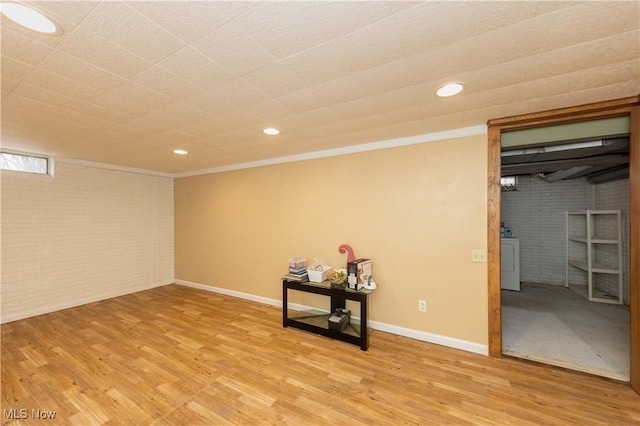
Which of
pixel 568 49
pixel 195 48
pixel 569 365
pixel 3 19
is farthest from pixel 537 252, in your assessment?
pixel 3 19

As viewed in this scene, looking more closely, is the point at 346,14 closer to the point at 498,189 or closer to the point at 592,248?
the point at 498,189

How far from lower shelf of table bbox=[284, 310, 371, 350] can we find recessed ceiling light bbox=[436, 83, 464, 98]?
2528 mm

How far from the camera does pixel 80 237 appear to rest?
419 centimetres

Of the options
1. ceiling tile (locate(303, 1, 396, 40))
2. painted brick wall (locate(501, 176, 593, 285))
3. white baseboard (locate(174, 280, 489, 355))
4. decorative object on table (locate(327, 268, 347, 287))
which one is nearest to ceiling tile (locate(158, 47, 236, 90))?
ceiling tile (locate(303, 1, 396, 40))

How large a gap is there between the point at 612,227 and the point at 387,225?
14.3ft

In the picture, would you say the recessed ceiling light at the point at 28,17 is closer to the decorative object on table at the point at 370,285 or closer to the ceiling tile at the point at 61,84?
the ceiling tile at the point at 61,84

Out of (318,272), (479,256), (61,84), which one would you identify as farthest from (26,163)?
(479,256)

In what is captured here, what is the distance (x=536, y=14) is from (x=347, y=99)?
3.89 ft

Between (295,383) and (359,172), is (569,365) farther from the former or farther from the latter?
(359,172)

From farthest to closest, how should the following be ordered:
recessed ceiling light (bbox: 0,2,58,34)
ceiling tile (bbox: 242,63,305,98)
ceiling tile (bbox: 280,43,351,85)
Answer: ceiling tile (bbox: 242,63,305,98), ceiling tile (bbox: 280,43,351,85), recessed ceiling light (bbox: 0,2,58,34)

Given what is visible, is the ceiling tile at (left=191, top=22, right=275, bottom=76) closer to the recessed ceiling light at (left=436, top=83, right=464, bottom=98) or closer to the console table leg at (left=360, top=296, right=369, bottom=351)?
the recessed ceiling light at (left=436, top=83, right=464, bottom=98)

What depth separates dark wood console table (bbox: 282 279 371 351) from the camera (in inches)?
109

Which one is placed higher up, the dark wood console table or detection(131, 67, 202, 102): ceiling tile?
detection(131, 67, 202, 102): ceiling tile

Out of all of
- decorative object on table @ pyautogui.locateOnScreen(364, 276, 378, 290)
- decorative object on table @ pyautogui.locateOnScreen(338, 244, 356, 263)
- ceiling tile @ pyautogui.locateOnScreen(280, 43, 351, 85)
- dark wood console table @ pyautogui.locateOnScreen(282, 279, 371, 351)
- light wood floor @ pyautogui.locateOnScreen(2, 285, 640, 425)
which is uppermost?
ceiling tile @ pyautogui.locateOnScreen(280, 43, 351, 85)
